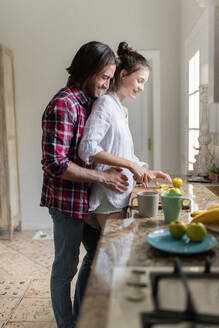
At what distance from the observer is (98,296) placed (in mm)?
690

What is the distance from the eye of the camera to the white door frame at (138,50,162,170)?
3.66m

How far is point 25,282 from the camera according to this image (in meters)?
Answer: 2.54

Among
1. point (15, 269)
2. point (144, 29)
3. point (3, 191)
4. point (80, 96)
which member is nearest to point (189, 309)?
point (80, 96)

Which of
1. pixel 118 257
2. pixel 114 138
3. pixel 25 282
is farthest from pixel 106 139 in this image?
pixel 25 282

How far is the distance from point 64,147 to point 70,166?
83 millimetres

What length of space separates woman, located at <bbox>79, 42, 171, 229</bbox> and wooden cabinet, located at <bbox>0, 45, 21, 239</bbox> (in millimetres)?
2099

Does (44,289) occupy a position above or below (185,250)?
below

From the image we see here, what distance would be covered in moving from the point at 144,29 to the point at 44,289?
2.81m

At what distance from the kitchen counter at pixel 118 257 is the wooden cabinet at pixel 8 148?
244cm

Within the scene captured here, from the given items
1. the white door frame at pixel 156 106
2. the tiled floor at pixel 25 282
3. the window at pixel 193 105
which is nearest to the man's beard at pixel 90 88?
the tiled floor at pixel 25 282

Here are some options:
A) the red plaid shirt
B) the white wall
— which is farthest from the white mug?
the white wall

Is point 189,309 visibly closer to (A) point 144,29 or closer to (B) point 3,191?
(B) point 3,191

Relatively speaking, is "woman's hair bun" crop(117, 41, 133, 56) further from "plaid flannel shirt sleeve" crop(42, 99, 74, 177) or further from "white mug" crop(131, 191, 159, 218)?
"white mug" crop(131, 191, 159, 218)

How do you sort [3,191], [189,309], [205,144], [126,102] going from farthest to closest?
[126,102] → [3,191] → [205,144] → [189,309]
